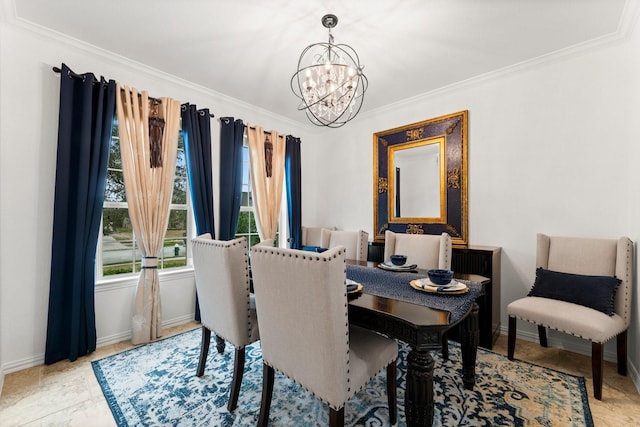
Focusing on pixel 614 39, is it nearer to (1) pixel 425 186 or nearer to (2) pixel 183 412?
(1) pixel 425 186

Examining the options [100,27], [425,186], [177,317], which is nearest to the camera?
[100,27]

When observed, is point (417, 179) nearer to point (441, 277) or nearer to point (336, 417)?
point (441, 277)

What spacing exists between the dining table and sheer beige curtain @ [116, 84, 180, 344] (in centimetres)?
211

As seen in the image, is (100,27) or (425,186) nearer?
(100,27)

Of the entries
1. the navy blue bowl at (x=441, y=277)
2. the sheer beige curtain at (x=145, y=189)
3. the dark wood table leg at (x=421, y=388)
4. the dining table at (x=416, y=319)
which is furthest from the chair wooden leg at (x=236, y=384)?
the sheer beige curtain at (x=145, y=189)

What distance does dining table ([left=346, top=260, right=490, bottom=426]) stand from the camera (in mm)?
1271

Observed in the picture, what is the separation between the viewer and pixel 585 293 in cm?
216

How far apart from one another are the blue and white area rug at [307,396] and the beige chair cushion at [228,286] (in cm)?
40

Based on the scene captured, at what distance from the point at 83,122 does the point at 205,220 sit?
1.33 metres

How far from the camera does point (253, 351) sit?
2.53 m

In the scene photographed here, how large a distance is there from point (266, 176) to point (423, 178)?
2.01m

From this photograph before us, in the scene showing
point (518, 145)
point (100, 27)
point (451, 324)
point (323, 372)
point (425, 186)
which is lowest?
point (323, 372)

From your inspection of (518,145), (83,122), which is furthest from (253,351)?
(518,145)

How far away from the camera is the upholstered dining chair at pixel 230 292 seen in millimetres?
1742
